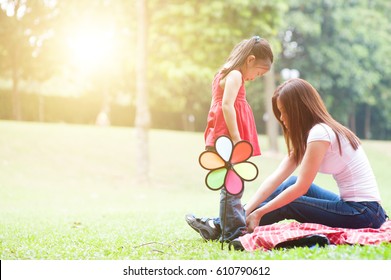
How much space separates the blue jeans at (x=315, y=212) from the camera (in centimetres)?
278

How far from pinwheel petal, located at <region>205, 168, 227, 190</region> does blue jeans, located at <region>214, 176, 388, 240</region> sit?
329 mm

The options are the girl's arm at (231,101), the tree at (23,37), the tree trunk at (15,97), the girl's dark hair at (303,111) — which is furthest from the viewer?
the tree trunk at (15,97)

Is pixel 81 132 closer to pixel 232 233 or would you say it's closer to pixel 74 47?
pixel 74 47

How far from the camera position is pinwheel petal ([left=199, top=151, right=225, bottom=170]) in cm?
255

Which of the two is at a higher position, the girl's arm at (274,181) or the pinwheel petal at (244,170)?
the pinwheel petal at (244,170)

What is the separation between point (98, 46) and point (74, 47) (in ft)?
2.06

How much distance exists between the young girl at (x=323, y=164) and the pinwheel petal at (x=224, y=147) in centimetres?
40

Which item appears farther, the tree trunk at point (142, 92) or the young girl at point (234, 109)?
the tree trunk at point (142, 92)

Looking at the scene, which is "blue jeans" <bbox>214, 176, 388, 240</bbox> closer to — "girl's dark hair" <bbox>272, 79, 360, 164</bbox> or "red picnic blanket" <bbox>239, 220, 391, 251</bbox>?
"red picnic blanket" <bbox>239, 220, 391, 251</bbox>

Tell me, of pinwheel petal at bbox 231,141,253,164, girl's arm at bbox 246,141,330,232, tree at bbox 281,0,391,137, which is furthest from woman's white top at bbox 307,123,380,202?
tree at bbox 281,0,391,137

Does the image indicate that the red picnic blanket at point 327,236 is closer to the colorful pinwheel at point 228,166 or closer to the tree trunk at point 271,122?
the colorful pinwheel at point 228,166

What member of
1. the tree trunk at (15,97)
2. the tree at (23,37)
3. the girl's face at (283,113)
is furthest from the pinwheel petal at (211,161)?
the tree trunk at (15,97)

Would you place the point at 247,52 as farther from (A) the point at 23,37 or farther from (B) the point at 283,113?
(A) the point at 23,37
